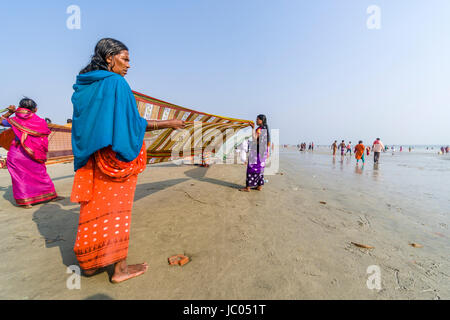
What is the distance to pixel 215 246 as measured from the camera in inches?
91.4

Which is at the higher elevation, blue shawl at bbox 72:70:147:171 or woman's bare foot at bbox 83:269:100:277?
blue shawl at bbox 72:70:147:171

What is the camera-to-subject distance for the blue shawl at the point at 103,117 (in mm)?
1543

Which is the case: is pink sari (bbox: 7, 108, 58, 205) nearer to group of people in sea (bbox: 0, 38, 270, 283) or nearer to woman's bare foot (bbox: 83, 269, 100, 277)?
group of people in sea (bbox: 0, 38, 270, 283)

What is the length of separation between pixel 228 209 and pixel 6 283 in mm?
2916

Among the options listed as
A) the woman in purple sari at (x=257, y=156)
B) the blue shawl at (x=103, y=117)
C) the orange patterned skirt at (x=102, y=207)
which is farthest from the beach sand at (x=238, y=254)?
the woman in purple sari at (x=257, y=156)

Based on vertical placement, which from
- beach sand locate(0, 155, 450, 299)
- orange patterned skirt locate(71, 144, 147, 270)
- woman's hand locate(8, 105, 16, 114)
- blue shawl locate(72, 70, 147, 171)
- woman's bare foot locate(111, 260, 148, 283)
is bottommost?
beach sand locate(0, 155, 450, 299)

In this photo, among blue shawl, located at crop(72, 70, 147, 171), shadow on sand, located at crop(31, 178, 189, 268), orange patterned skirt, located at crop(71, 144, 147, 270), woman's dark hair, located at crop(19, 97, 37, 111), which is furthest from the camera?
woman's dark hair, located at crop(19, 97, 37, 111)

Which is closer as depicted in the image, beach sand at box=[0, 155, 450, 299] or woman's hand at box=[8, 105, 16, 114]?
beach sand at box=[0, 155, 450, 299]

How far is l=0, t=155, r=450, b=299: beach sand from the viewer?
158cm

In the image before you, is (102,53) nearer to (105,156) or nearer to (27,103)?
(105,156)

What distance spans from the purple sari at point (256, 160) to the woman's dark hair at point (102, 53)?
408cm

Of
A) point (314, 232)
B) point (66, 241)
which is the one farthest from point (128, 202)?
point (314, 232)

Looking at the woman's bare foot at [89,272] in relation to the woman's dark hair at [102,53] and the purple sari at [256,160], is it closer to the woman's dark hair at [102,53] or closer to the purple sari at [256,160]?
the woman's dark hair at [102,53]

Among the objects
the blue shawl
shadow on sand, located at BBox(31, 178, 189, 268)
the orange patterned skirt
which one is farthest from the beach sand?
Answer: the blue shawl
